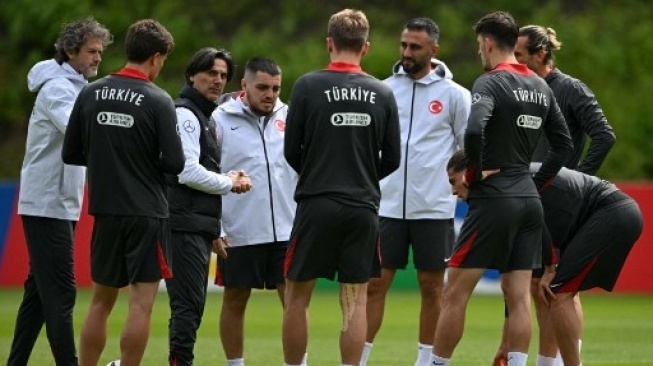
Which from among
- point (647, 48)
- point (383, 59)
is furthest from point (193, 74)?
point (647, 48)

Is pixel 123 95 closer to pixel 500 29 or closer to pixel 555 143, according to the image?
pixel 500 29

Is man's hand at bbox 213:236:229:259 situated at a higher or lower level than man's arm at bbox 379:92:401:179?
lower

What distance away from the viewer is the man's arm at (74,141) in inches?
360

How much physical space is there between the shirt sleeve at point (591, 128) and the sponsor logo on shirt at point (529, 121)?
3.67 ft

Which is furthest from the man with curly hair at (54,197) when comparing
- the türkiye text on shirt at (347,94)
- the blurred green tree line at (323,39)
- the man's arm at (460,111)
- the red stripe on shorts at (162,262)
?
the blurred green tree line at (323,39)

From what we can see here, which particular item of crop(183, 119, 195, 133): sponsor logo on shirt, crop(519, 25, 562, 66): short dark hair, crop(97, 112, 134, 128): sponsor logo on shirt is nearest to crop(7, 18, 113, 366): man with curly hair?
crop(183, 119, 195, 133): sponsor logo on shirt

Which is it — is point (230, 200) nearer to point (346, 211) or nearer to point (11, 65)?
point (346, 211)

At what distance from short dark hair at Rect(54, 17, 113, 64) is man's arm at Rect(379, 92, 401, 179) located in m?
2.23

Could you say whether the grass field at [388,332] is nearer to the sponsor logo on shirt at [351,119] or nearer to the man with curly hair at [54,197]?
the man with curly hair at [54,197]

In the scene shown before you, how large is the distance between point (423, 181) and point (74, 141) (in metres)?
3.30

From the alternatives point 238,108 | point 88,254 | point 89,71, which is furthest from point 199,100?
point 88,254

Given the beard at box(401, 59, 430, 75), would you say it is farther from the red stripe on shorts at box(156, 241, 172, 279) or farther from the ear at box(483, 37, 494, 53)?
the red stripe on shorts at box(156, 241, 172, 279)

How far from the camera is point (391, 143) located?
367 inches

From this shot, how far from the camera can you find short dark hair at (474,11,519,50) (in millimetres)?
9671
